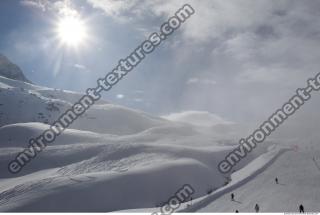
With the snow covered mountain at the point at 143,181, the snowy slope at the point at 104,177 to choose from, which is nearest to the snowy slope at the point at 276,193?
the snow covered mountain at the point at 143,181

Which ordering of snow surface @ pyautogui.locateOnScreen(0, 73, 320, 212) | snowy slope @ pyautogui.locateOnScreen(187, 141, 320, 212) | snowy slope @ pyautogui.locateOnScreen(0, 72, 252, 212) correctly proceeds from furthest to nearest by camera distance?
snowy slope @ pyautogui.locateOnScreen(0, 72, 252, 212) < snow surface @ pyautogui.locateOnScreen(0, 73, 320, 212) < snowy slope @ pyautogui.locateOnScreen(187, 141, 320, 212)

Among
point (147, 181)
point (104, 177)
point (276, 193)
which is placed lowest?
point (276, 193)

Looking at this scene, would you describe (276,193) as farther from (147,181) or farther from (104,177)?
(104,177)

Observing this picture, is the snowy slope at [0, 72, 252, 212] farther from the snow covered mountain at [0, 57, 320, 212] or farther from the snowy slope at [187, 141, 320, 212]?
the snowy slope at [187, 141, 320, 212]

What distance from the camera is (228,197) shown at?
135 feet

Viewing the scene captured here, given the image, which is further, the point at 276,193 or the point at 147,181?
the point at 147,181

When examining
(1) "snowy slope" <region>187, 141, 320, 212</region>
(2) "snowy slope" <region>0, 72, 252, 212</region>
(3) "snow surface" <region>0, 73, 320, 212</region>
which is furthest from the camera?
(2) "snowy slope" <region>0, 72, 252, 212</region>

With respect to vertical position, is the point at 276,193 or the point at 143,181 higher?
the point at 143,181

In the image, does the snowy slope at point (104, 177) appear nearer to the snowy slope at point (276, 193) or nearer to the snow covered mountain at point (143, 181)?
the snow covered mountain at point (143, 181)

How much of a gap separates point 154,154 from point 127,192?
1195 inches

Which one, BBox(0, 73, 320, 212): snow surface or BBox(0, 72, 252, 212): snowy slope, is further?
BBox(0, 72, 252, 212): snowy slope

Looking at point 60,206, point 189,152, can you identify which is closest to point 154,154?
point 189,152

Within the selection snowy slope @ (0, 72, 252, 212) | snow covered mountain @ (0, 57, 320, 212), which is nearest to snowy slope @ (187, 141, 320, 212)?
snow covered mountain @ (0, 57, 320, 212)

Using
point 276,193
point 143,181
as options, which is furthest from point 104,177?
point 276,193
